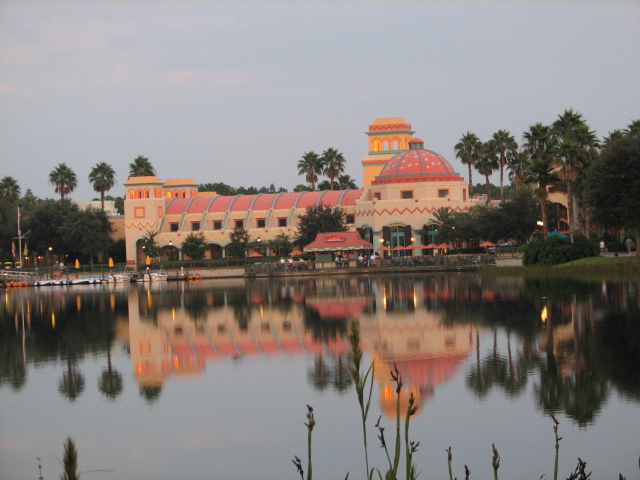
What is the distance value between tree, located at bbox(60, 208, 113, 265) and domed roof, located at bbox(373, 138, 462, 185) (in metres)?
27.6

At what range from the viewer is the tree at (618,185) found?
4894 centimetres

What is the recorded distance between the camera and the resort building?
81.7m

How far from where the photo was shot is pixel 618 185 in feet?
161

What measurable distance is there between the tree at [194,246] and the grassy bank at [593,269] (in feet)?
119

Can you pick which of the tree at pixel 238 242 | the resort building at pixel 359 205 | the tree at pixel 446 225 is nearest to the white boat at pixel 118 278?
the resort building at pixel 359 205

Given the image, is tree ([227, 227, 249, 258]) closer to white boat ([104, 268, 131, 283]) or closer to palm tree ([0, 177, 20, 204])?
white boat ([104, 268, 131, 283])

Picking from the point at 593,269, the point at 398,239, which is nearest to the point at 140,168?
the point at 398,239

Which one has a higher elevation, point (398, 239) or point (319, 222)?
point (319, 222)

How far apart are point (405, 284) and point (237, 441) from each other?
42.0 meters

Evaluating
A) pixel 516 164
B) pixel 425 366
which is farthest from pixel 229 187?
pixel 425 366

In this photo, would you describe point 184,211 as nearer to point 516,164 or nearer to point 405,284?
point 516,164

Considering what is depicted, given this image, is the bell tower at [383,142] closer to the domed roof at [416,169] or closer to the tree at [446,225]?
the domed roof at [416,169]

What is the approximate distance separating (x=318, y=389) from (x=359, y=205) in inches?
2600

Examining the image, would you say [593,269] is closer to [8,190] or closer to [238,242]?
[238,242]
